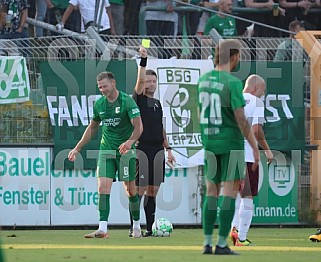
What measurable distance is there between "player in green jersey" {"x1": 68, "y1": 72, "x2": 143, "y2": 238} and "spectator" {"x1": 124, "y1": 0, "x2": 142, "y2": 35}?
7263mm

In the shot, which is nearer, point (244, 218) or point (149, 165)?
point (244, 218)

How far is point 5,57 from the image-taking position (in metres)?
18.0

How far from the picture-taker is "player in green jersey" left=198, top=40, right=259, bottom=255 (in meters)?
10.6

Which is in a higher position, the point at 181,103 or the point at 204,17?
the point at 204,17

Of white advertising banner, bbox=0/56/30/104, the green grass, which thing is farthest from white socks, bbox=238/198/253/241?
white advertising banner, bbox=0/56/30/104

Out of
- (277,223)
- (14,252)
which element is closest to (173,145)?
(277,223)

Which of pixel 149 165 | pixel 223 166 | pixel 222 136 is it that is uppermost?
pixel 222 136

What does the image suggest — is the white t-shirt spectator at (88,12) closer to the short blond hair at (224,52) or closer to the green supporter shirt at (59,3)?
the green supporter shirt at (59,3)

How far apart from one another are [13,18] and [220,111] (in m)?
10.2

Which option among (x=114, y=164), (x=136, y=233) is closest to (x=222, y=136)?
(x=114, y=164)

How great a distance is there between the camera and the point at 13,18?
2009cm

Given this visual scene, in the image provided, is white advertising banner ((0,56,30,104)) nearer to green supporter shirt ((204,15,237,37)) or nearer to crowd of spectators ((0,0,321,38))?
crowd of spectators ((0,0,321,38))

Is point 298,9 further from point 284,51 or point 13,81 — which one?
point 13,81

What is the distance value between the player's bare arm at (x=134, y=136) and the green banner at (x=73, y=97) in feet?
12.9
